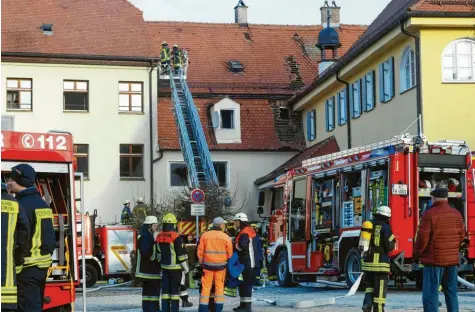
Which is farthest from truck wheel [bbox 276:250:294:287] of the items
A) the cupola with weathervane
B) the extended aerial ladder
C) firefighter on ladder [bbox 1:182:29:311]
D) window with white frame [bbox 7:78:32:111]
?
window with white frame [bbox 7:78:32:111]

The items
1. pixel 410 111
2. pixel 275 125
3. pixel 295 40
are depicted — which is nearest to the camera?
pixel 410 111

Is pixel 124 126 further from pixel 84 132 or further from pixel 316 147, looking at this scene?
pixel 316 147

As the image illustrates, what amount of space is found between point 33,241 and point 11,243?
103cm

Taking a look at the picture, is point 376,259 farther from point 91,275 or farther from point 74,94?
point 74,94

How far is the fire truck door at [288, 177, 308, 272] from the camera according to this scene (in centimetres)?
2303

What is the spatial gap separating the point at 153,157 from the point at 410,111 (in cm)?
1587

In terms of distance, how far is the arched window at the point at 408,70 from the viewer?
28.5 m

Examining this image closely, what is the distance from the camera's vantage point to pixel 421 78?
91.0ft

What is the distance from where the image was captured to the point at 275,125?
1748 inches

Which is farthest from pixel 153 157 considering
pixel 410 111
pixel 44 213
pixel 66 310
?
pixel 44 213

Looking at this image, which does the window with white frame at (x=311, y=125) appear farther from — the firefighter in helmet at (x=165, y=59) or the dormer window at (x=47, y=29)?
the dormer window at (x=47, y=29)

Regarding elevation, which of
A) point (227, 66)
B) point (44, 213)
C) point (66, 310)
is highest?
point (227, 66)

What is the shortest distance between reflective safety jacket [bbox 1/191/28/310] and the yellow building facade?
19.5 m

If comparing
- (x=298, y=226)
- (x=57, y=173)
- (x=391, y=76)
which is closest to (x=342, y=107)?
(x=391, y=76)
